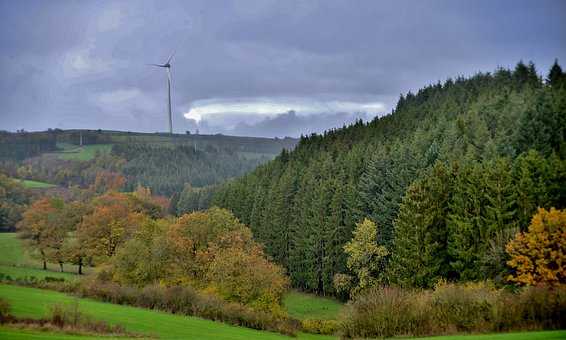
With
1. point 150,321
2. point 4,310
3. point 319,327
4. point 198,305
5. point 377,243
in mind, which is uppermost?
point 377,243

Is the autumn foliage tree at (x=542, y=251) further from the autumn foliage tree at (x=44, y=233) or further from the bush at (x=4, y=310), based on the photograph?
the autumn foliage tree at (x=44, y=233)

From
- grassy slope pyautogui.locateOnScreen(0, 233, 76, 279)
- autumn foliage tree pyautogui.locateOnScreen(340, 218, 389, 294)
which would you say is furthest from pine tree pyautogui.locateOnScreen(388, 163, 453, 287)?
grassy slope pyautogui.locateOnScreen(0, 233, 76, 279)

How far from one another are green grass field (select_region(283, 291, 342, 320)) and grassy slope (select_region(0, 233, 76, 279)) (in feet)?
106

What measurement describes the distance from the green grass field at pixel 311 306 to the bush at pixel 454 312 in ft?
93.9

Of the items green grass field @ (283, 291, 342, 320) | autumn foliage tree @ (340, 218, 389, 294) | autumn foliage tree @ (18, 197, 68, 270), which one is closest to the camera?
green grass field @ (283, 291, 342, 320)

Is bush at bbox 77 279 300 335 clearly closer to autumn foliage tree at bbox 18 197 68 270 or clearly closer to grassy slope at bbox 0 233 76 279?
grassy slope at bbox 0 233 76 279

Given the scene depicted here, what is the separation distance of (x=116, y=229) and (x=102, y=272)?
837 inches

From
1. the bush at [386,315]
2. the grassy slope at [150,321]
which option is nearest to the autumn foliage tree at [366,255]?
the grassy slope at [150,321]

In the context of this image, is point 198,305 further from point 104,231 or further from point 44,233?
point 44,233

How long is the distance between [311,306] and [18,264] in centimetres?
5044

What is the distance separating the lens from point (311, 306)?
86062 millimetres

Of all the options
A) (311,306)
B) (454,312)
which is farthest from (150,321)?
(311,306)

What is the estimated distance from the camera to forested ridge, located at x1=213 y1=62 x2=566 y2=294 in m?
60.6

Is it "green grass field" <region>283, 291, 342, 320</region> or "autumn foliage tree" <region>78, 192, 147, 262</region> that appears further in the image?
"autumn foliage tree" <region>78, 192, 147, 262</region>
